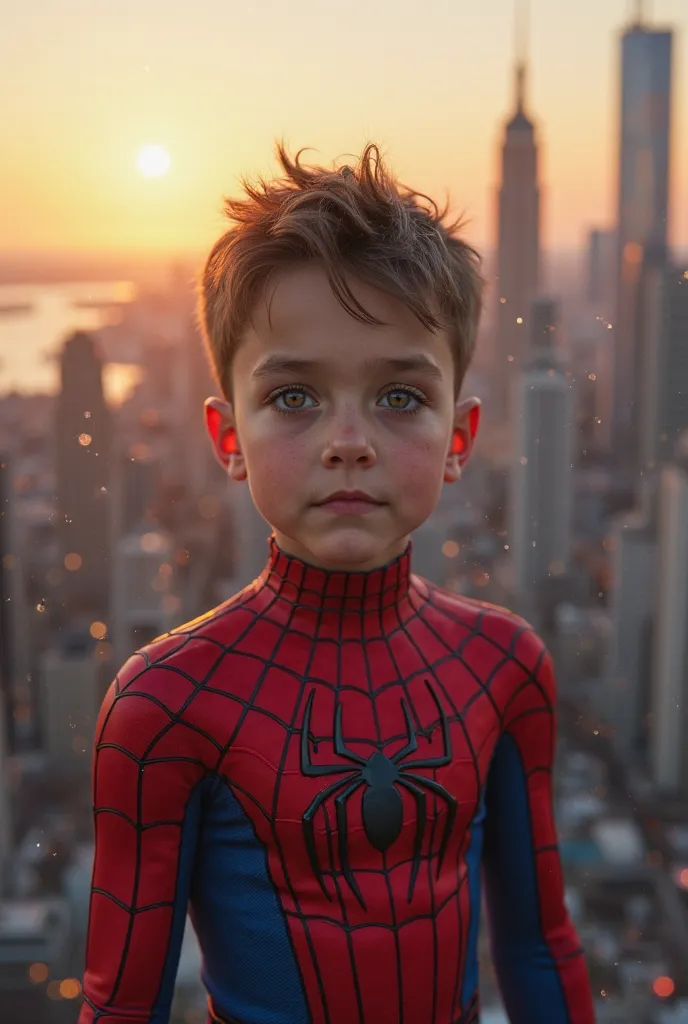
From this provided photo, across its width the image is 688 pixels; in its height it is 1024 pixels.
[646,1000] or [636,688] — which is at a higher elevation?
[636,688]

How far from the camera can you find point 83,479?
139 cm

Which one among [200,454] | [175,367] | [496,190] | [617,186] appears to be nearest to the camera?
[496,190]

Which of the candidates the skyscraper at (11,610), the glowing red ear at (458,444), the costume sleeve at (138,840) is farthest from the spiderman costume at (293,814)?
the skyscraper at (11,610)

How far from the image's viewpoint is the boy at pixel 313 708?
73cm

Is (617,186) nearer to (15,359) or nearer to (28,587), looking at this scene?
(15,359)

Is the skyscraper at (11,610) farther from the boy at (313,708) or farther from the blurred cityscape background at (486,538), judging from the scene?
the boy at (313,708)

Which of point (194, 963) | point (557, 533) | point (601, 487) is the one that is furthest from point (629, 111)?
point (194, 963)

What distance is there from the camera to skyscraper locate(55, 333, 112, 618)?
1402 millimetres

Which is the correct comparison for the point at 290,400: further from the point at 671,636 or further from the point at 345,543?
the point at 671,636

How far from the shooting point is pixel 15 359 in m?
2.17

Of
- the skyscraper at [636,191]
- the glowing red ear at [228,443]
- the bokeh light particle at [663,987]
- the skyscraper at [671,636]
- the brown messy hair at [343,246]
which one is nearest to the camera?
the brown messy hair at [343,246]

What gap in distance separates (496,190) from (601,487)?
105cm

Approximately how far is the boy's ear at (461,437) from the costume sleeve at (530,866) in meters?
0.16

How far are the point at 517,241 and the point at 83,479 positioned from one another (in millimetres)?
1430
